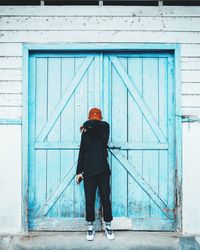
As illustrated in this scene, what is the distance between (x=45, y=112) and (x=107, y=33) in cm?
146

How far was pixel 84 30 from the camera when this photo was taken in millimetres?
5879

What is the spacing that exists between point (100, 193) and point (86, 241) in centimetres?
68

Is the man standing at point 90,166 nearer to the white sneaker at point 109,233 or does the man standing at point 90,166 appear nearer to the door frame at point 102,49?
the white sneaker at point 109,233

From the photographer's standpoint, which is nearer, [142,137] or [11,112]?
→ [11,112]

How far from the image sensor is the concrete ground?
17.7 ft

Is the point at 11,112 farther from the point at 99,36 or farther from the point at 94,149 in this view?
the point at 99,36

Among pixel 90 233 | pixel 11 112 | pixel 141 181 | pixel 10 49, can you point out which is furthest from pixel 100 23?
pixel 90 233

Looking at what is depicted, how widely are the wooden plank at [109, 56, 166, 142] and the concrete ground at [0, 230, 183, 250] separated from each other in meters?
1.41

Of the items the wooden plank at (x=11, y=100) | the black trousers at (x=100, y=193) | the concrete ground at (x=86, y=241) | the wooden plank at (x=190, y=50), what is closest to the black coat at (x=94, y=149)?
the black trousers at (x=100, y=193)

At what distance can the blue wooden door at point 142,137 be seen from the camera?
5988 mm

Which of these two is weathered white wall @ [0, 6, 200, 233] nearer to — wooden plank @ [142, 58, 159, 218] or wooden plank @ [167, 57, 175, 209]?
wooden plank @ [167, 57, 175, 209]

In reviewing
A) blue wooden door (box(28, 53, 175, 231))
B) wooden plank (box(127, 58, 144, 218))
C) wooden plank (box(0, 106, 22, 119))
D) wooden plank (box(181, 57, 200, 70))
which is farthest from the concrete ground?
wooden plank (box(181, 57, 200, 70))

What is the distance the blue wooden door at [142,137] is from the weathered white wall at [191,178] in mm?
212

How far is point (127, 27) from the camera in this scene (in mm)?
5883
